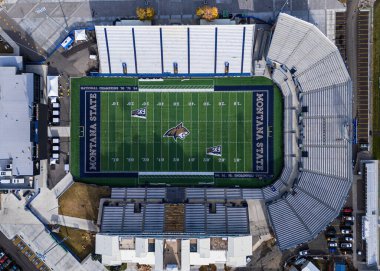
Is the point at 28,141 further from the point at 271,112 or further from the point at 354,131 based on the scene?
the point at 354,131

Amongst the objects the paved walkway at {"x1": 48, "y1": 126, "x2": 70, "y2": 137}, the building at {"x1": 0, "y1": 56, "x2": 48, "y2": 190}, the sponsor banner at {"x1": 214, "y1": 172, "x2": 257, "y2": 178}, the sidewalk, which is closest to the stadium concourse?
the sponsor banner at {"x1": 214, "y1": 172, "x2": 257, "y2": 178}

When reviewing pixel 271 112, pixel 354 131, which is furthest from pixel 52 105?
pixel 354 131

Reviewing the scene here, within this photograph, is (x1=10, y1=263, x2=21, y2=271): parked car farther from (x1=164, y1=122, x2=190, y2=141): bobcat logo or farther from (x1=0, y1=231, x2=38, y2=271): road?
(x1=164, y1=122, x2=190, y2=141): bobcat logo

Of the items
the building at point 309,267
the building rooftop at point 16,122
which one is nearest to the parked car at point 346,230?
the building at point 309,267

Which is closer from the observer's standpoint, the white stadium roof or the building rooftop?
the white stadium roof

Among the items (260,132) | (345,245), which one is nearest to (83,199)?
(260,132)

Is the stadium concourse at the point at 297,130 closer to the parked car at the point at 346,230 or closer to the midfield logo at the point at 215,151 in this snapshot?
the midfield logo at the point at 215,151
